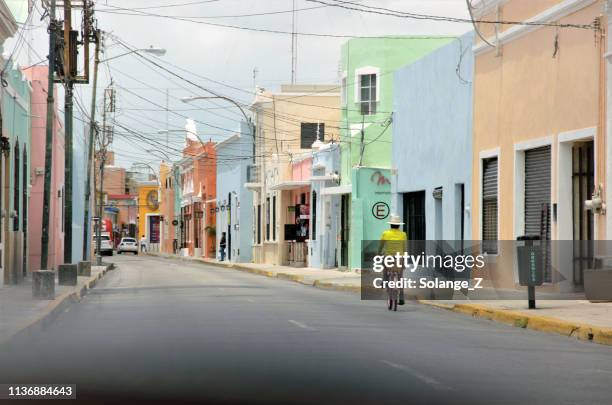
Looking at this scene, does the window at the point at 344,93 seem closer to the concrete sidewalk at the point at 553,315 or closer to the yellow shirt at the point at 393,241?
the concrete sidewalk at the point at 553,315

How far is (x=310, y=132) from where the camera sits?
2406 inches

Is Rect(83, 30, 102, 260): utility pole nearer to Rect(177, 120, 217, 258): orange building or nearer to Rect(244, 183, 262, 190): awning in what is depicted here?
Rect(244, 183, 262, 190): awning

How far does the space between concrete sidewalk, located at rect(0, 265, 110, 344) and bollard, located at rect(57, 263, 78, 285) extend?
331 millimetres

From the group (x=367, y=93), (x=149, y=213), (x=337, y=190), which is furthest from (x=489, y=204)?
(x=149, y=213)

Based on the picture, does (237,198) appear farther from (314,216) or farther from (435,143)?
(435,143)

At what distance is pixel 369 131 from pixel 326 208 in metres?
5.88

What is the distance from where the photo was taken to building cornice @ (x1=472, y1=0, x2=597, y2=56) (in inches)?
946

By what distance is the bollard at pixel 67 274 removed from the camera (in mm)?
31630

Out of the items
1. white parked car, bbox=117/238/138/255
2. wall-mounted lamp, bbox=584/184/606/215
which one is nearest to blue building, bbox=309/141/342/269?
wall-mounted lamp, bbox=584/184/606/215

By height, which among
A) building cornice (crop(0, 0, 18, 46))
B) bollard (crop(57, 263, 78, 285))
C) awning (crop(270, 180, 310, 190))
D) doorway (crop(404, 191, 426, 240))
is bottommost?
bollard (crop(57, 263, 78, 285))

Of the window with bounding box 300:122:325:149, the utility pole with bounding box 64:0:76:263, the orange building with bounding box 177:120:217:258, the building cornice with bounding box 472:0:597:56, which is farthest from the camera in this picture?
the orange building with bounding box 177:120:217:258

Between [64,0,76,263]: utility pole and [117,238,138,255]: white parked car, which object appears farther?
[117,238,138,255]: white parked car

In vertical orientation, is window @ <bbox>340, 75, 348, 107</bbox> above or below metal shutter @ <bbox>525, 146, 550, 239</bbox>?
above

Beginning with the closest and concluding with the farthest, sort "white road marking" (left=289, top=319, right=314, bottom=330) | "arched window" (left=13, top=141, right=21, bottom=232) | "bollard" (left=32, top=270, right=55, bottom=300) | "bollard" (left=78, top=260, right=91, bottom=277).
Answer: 1. "white road marking" (left=289, top=319, right=314, bottom=330)
2. "bollard" (left=32, top=270, right=55, bottom=300)
3. "arched window" (left=13, top=141, right=21, bottom=232)
4. "bollard" (left=78, top=260, right=91, bottom=277)
